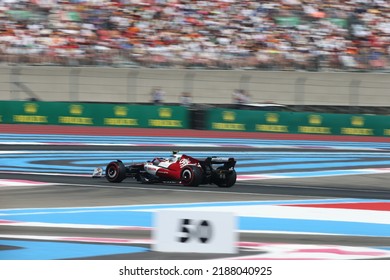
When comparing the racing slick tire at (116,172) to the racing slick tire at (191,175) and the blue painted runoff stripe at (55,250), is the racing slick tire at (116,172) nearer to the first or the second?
the racing slick tire at (191,175)

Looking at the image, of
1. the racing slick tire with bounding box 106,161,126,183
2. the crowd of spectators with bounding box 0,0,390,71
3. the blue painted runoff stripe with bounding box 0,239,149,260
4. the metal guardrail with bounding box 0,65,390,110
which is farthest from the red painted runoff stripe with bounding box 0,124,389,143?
the blue painted runoff stripe with bounding box 0,239,149,260

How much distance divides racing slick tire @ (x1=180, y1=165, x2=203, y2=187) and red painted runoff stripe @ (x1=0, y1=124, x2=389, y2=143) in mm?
11213

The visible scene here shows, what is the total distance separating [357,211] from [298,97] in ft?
56.1

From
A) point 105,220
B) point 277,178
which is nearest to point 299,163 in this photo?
point 277,178

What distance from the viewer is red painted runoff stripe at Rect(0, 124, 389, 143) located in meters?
25.8

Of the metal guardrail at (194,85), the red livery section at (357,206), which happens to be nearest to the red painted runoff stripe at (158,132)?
the metal guardrail at (194,85)

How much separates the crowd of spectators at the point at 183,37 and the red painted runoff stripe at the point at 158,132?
3909 mm

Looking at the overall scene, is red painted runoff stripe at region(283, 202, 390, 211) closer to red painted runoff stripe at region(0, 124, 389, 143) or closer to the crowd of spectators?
red painted runoff stripe at region(0, 124, 389, 143)

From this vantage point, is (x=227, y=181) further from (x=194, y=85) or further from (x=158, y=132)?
(x=194, y=85)

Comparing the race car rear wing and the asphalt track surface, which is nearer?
the asphalt track surface

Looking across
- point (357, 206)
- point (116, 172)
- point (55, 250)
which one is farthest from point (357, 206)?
point (55, 250)

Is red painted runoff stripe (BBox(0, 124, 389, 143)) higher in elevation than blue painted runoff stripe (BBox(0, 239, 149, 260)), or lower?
lower

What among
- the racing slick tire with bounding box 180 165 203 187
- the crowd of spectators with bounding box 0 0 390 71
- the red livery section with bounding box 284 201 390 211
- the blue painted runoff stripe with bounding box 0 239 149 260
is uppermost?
the crowd of spectators with bounding box 0 0 390 71

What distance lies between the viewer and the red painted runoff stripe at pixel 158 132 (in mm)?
25828
